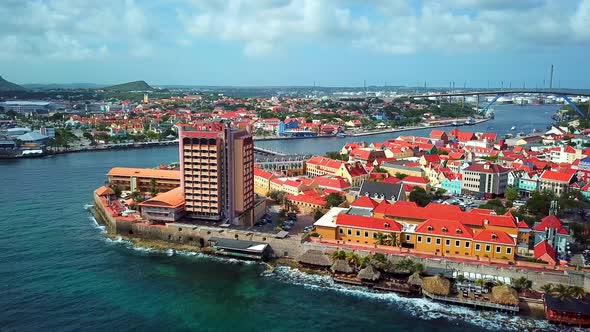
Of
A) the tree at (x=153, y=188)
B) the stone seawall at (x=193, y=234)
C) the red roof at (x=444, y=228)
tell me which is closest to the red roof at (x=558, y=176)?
the red roof at (x=444, y=228)

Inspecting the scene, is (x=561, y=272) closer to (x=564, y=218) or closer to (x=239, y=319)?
(x=564, y=218)

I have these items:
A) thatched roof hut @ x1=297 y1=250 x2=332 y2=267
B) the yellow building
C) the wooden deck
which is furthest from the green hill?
the wooden deck

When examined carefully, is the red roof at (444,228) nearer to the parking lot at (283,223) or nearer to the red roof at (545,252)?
the red roof at (545,252)

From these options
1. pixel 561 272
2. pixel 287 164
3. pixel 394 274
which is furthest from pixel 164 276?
pixel 287 164

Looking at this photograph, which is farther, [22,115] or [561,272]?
[22,115]

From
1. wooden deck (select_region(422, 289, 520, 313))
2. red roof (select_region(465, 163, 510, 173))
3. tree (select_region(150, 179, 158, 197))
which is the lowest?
wooden deck (select_region(422, 289, 520, 313))

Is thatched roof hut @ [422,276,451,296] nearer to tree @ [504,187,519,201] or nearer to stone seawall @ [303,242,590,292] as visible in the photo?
stone seawall @ [303,242,590,292]

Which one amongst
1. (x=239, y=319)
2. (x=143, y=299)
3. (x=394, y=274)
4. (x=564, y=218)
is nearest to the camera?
(x=239, y=319)
